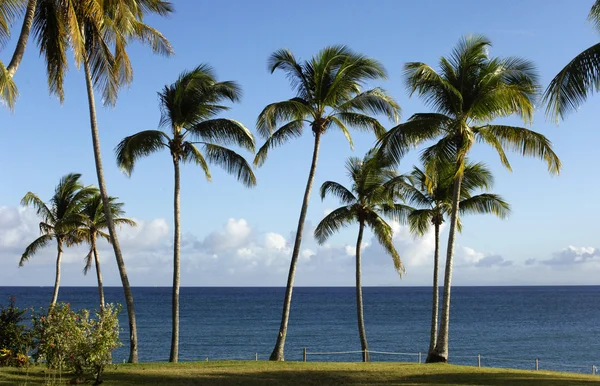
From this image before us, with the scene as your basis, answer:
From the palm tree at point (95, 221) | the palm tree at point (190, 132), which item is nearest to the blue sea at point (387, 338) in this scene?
the palm tree at point (95, 221)

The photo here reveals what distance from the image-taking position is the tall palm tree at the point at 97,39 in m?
18.0

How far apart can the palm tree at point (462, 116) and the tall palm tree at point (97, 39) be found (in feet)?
28.8

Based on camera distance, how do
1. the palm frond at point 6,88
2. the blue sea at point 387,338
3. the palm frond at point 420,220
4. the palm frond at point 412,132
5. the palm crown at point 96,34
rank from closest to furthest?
the palm frond at point 6,88 → the palm crown at point 96,34 → the palm frond at point 412,132 → the palm frond at point 420,220 → the blue sea at point 387,338

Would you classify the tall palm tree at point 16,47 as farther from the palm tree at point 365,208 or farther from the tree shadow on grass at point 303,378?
the palm tree at point 365,208

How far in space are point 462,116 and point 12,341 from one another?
1584cm

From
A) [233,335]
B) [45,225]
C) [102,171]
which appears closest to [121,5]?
[102,171]

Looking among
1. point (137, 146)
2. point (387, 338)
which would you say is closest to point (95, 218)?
point (137, 146)

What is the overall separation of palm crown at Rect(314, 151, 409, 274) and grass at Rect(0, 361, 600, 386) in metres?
9.74

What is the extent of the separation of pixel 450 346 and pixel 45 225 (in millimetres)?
40347

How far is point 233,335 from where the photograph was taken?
233 ft

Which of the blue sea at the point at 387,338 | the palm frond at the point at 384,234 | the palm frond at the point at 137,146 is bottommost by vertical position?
the blue sea at the point at 387,338

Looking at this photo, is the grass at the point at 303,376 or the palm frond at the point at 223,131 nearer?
the grass at the point at 303,376

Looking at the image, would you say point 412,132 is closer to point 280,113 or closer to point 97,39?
point 280,113

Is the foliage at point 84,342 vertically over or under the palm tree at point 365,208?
under
